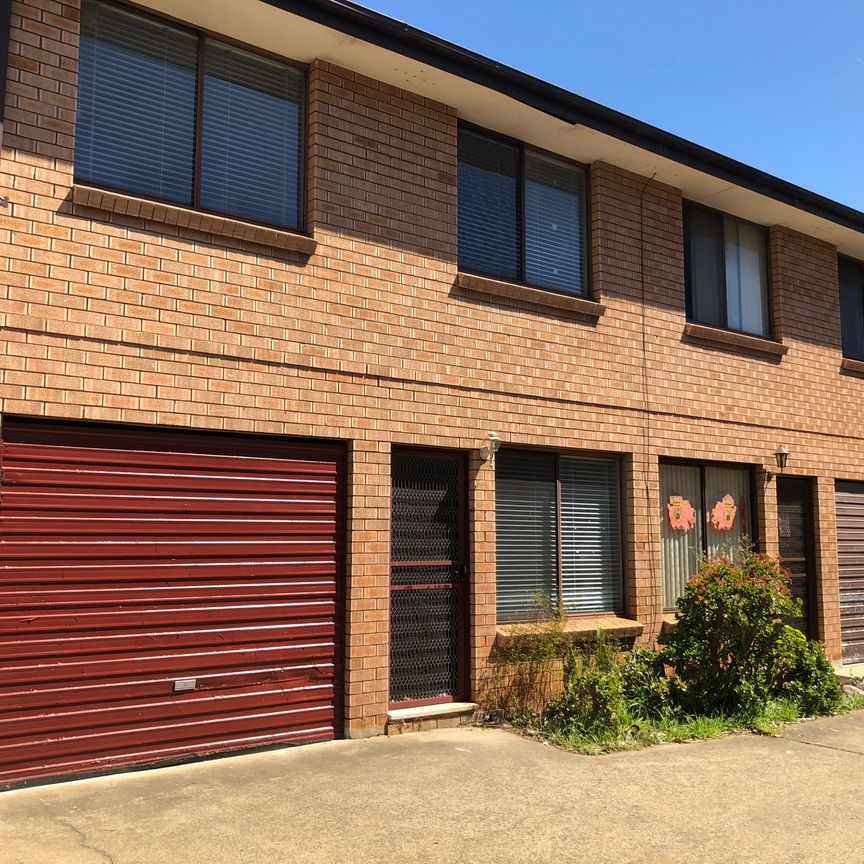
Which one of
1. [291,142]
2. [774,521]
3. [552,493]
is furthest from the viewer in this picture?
[774,521]

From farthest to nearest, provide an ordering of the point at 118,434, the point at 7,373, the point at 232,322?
the point at 232,322 < the point at 118,434 < the point at 7,373

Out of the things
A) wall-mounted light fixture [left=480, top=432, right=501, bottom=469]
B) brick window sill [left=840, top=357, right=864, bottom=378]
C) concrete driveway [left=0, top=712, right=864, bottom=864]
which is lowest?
concrete driveway [left=0, top=712, right=864, bottom=864]

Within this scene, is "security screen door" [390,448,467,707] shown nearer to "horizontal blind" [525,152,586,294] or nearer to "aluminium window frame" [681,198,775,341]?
"horizontal blind" [525,152,586,294]

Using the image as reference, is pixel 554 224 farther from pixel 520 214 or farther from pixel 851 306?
pixel 851 306

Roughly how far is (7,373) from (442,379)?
146 inches

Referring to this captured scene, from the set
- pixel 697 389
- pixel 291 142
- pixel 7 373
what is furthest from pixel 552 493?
pixel 7 373

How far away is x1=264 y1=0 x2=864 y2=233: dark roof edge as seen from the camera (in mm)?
7207

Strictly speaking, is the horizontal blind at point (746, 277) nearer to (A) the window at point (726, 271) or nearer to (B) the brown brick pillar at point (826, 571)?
(A) the window at point (726, 271)

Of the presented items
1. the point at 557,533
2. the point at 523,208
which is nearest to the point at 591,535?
the point at 557,533

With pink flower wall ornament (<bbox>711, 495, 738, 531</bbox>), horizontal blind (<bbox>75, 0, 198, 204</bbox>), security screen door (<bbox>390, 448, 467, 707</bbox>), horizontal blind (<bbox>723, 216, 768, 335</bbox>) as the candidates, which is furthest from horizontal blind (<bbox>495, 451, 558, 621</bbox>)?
horizontal blind (<bbox>75, 0, 198, 204</bbox>)

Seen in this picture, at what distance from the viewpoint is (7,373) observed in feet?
19.5

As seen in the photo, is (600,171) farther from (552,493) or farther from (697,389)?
A: (552,493)

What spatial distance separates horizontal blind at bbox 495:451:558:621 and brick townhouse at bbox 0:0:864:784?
38mm

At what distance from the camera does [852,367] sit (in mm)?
12617
